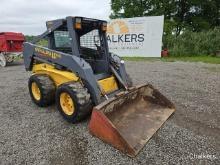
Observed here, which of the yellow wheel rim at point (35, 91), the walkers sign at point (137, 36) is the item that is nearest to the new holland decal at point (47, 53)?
the yellow wheel rim at point (35, 91)

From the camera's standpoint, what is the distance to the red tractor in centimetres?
1420

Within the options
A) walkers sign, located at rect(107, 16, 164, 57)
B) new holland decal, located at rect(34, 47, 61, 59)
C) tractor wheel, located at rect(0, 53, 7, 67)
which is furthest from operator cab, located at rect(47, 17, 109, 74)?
walkers sign, located at rect(107, 16, 164, 57)

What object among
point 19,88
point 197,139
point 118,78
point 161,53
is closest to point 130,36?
point 161,53

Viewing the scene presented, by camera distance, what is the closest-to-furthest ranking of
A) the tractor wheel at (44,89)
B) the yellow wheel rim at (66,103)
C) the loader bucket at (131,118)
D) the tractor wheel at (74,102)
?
1. the loader bucket at (131,118)
2. the tractor wheel at (74,102)
3. the yellow wheel rim at (66,103)
4. the tractor wheel at (44,89)

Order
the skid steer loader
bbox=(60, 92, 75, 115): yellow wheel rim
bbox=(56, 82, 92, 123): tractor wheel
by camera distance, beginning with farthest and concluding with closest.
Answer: bbox=(60, 92, 75, 115): yellow wheel rim → bbox=(56, 82, 92, 123): tractor wheel → the skid steer loader

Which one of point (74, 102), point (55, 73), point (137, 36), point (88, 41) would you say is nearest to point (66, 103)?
point (74, 102)

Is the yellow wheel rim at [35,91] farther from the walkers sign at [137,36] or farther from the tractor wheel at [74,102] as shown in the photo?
the walkers sign at [137,36]

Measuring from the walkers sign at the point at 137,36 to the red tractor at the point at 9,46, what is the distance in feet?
21.7

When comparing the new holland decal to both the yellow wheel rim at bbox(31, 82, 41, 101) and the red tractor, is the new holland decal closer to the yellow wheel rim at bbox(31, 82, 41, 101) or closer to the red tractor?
the yellow wheel rim at bbox(31, 82, 41, 101)

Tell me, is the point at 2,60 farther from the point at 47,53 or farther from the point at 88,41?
the point at 88,41

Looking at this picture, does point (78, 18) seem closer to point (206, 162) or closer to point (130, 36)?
point (206, 162)

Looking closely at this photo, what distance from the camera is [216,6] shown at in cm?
2994

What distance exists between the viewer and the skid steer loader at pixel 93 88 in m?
4.25

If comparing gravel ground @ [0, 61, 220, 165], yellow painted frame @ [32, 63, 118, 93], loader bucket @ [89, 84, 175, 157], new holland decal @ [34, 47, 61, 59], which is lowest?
gravel ground @ [0, 61, 220, 165]
